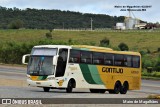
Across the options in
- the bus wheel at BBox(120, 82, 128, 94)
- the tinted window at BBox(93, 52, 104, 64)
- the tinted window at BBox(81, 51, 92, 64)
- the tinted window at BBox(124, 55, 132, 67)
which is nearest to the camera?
the tinted window at BBox(81, 51, 92, 64)

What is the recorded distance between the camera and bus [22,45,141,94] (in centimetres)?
2948

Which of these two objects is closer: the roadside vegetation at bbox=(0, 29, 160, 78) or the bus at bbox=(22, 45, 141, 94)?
the bus at bbox=(22, 45, 141, 94)

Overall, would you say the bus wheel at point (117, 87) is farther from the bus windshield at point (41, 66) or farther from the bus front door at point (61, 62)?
the bus windshield at point (41, 66)

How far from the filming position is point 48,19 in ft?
559

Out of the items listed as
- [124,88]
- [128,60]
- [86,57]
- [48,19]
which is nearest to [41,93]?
[86,57]

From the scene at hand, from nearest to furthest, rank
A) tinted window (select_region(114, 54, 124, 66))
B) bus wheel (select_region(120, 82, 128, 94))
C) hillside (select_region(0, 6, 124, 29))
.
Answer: tinted window (select_region(114, 54, 124, 66)) < bus wheel (select_region(120, 82, 128, 94)) < hillside (select_region(0, 6, 124, 29))

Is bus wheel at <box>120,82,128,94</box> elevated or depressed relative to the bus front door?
depressed

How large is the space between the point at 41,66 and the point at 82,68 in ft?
9.59

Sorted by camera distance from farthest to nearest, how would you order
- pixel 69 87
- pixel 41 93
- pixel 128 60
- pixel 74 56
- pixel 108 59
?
pixel 128 60
pixel 108 59
pixel 74 56
pixel 69 87
pixel 41 93

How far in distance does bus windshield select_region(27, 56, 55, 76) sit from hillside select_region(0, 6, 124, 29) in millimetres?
125992

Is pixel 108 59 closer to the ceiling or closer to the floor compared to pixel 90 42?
closer to the floor

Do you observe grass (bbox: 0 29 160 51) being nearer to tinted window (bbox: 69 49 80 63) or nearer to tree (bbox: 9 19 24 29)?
tree (bbox: 9 19 24 29)

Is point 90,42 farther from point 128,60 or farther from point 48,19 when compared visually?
point 48,19

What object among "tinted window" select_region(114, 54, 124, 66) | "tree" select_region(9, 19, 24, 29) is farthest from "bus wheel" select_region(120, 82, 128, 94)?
"tree" select_region(9, 19, 24, 29)
